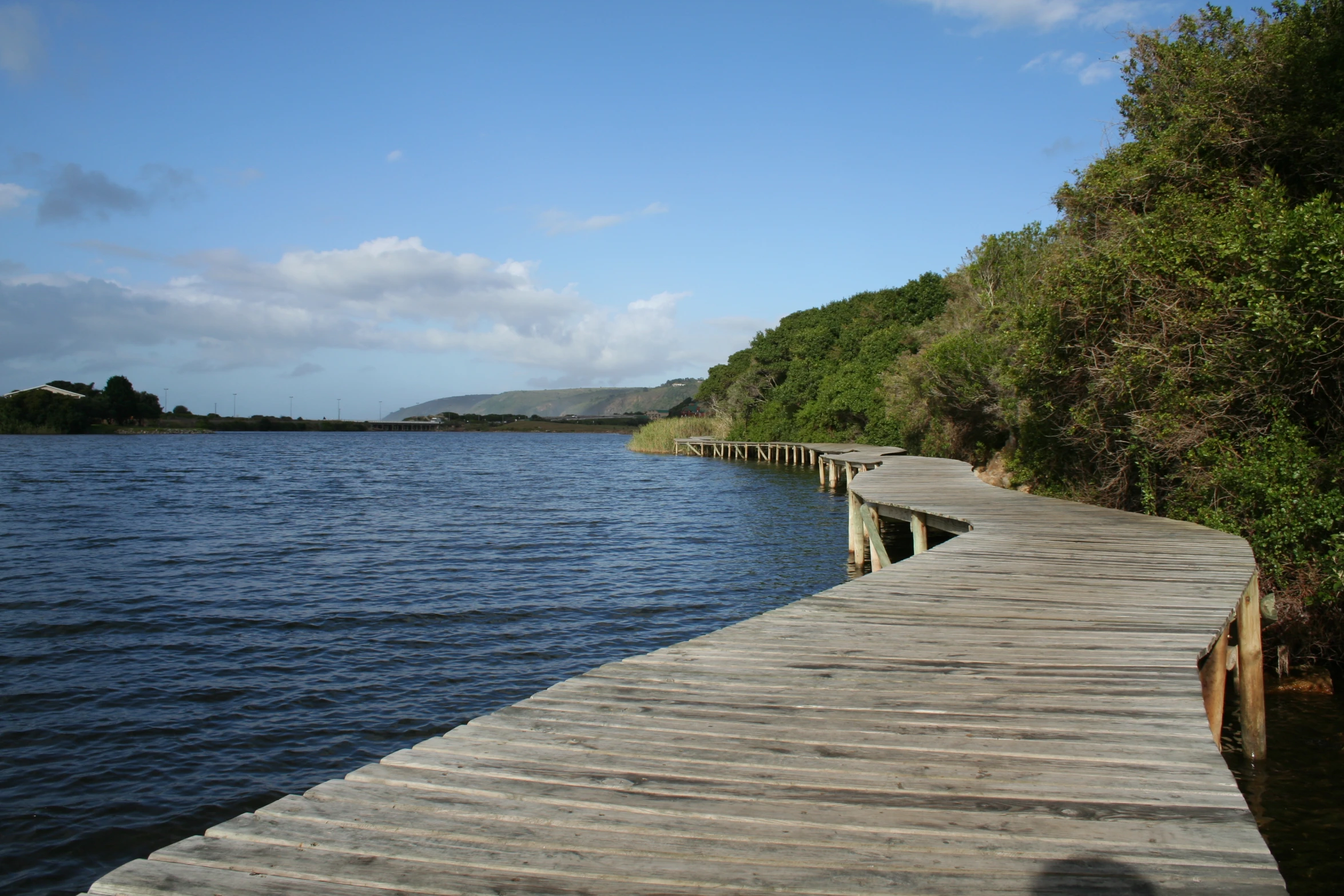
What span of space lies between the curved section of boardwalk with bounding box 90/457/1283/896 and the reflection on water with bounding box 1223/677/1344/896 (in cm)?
138

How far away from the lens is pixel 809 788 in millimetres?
3170

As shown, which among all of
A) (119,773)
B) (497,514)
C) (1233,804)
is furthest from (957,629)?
(497,514)

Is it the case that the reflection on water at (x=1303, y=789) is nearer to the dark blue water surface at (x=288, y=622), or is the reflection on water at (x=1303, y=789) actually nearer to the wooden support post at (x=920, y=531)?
the wooden support post at (x=920, y=531)

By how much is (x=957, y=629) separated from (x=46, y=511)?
27287 millimetres

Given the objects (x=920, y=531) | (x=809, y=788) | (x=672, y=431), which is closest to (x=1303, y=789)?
(x=809, y=788)

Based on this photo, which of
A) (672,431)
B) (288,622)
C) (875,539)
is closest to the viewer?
(288,622)

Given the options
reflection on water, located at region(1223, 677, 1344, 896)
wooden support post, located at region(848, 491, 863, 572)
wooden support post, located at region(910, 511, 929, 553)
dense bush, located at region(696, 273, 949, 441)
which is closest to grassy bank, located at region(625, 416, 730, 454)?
dense bush, located at region(696, 273, 949, 441)

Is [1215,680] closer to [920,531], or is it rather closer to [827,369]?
[920,531]

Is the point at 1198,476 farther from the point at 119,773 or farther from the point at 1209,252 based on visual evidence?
the point at 119,773

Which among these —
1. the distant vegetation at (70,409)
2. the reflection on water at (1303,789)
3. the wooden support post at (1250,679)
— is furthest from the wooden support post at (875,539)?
the distant vegetation at (70,409)

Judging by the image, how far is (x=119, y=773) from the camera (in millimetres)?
7000

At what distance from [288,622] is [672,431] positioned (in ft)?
184

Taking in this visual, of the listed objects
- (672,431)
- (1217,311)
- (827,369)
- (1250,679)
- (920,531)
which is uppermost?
(827,369)

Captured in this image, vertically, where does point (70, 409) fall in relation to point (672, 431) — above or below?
above
